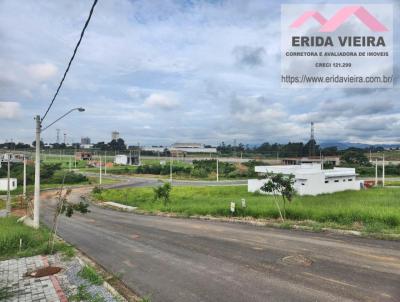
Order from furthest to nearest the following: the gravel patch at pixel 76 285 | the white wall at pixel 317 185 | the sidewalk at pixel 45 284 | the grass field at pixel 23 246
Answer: the white wall at pixel 317 185
the grass field at pixel 23 246
the gravel patch at pixel 76 285
the sidewalk at pixel 45 284

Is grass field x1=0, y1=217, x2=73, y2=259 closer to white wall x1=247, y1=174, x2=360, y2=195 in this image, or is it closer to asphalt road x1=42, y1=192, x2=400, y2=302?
asphalt road x1=42, y1=192, x2=400, y2=302

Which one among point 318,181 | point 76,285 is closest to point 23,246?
point 76,285

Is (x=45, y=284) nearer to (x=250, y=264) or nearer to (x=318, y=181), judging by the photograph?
(x=250, y=264)

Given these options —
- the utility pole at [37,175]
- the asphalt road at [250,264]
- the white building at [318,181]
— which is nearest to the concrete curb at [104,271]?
the asphalt road at [250,264]

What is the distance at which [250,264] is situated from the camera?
39.0ft

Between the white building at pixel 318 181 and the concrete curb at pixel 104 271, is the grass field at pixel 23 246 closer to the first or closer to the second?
the concrete curb at pixel 104 271

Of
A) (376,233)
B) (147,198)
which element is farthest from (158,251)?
(147,198)

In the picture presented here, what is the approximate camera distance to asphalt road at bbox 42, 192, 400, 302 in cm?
920

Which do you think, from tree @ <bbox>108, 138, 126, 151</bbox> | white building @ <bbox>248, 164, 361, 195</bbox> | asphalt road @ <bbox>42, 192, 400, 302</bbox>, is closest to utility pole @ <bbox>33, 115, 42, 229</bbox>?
asphalt road @ <bbox>42, 192, 400, 302</bbox>

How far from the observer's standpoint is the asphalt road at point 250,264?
30.2 feet

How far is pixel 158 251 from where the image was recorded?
1466 centimetres

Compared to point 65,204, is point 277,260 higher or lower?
lower

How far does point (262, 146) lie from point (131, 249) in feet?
586

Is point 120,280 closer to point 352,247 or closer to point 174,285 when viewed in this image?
Result: point 174,285
